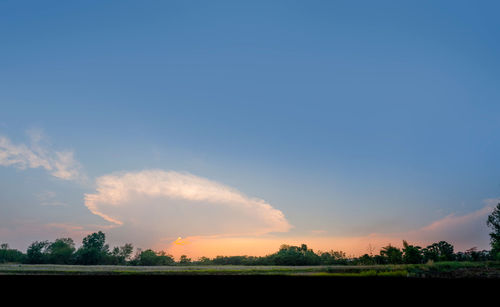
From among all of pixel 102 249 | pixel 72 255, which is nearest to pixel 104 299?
pixel 72 255

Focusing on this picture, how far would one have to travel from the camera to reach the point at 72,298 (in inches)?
96.3

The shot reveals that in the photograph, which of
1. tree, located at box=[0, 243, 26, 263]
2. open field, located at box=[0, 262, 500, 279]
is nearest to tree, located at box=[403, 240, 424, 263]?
open field, located at box=[0, 262, 500, 279]

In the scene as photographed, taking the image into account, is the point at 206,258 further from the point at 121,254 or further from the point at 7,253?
the point at 7,253

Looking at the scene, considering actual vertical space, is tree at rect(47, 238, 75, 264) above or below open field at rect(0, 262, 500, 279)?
below

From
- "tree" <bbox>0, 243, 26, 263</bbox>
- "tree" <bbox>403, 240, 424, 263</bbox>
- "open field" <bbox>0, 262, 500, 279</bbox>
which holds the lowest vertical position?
"tree" <bbox>0, 243, 26, 263</bbox>

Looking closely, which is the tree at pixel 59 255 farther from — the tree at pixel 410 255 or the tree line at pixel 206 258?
the tree at pixel 410 255

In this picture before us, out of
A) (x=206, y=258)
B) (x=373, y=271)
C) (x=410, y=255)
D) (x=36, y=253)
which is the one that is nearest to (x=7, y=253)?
(x=36, y=253)

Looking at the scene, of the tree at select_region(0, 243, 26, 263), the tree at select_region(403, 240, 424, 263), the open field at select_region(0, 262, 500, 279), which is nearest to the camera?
the open field at select_region(0, 262, 500, 279)

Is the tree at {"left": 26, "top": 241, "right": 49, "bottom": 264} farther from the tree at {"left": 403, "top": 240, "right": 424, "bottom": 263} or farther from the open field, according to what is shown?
the tree at {"left": 403, "top": 240, "right": 424, "bottom": 263}

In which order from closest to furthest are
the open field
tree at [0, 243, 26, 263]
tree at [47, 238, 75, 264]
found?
the open field
tree at [47, 238, 75, 264]
tree at [0, 243, 26, 263]

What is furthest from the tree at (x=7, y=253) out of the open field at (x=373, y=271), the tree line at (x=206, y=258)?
the open field at (x=373, y=271)

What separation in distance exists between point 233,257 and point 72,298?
128 ft

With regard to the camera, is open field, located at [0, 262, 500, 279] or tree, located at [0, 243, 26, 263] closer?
open field, located at [0, 262, 500, 279]

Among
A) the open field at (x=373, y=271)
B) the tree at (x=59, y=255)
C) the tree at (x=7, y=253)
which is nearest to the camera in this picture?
the open field at (x=373, y=271)
